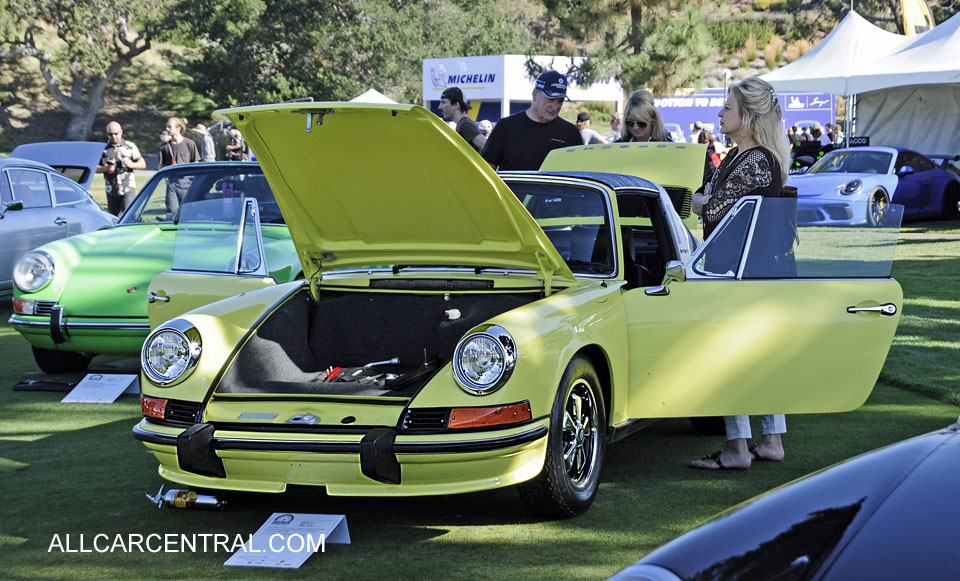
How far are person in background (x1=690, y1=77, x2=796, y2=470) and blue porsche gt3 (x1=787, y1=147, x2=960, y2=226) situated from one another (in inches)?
430

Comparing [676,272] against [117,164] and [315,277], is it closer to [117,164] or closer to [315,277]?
[315,277]

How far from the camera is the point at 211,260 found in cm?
632

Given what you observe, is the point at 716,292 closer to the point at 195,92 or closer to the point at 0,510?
the point at 0,510

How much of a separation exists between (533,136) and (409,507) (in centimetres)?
376

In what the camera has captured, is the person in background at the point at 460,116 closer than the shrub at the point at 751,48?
Yes

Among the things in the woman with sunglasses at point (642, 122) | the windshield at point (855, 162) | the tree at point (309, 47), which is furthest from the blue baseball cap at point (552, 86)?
the tree at point (309, 47)

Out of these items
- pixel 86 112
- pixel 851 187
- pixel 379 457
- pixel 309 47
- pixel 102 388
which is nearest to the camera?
pixel 379 457

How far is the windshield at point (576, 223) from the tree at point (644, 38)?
1153 inches

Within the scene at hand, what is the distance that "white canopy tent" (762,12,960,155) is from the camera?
2177cm

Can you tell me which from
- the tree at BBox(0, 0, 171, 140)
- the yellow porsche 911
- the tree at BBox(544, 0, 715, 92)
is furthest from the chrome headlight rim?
the tree at BBox(0, 0, 171, 140)

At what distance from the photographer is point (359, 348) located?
17.2ft

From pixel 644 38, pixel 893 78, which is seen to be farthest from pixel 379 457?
pixel 644 38

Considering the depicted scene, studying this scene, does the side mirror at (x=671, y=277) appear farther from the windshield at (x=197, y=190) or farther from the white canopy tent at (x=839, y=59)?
the white canopy tent at (x=839, y=59)

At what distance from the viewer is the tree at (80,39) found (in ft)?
167
